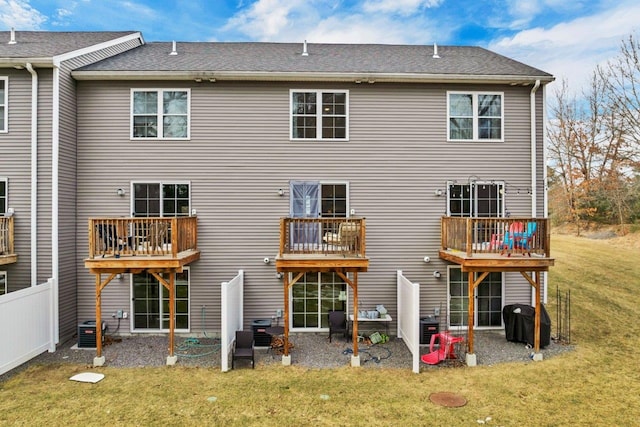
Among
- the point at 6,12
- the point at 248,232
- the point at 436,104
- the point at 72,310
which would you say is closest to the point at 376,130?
the point at 436,104

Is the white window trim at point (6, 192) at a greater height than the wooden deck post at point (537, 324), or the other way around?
the white window trim at point (6, 192)

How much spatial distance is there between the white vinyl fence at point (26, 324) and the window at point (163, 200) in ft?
8.78

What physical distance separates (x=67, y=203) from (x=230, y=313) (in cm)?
525

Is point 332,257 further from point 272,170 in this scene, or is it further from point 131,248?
point 131,248

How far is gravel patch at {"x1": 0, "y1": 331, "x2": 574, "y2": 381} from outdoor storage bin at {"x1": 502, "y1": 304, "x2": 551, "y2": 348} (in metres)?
0.18

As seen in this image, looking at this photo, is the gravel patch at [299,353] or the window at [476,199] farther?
the window at [476,199]

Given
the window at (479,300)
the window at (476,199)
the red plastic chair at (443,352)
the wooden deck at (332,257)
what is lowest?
the red plastic chair at (443,352)

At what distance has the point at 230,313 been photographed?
7664 millimetres

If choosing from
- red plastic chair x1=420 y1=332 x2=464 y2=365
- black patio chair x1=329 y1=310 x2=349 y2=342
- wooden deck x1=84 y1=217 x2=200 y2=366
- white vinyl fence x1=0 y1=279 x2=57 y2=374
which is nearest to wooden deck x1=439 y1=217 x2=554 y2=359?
red plastic chair x1=420 y1=332 x2=464 y2=365

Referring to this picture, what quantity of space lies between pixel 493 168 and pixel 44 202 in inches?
466

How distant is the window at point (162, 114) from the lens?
29.7ft

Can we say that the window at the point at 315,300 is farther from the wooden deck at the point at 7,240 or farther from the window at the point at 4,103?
the window at the point at 4,103

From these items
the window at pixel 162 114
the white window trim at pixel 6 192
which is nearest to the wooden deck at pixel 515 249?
the window at pixel 162 114

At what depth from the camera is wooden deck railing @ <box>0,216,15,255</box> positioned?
7926 mm
